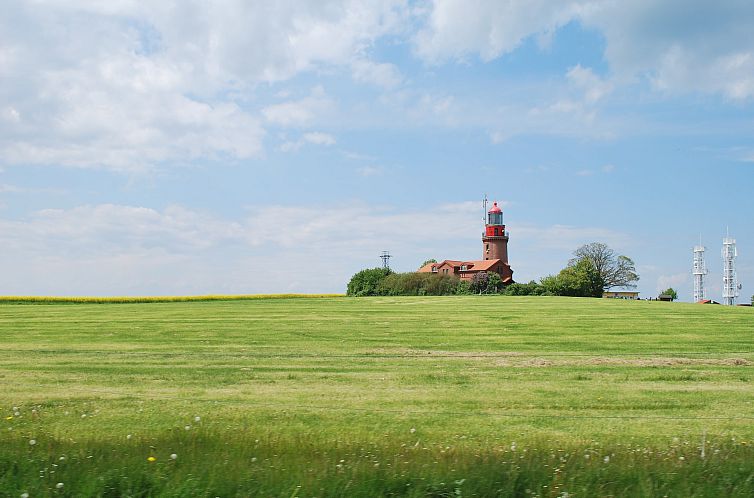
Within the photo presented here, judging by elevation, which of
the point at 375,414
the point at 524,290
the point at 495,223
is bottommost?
the point at 375,414

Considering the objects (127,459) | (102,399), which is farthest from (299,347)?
(127,459)

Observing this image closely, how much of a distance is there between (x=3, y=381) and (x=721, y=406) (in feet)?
54.1

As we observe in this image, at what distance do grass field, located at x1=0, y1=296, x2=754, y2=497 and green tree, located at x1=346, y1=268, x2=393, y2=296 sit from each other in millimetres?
88055

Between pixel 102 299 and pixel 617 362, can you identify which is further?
pixel 102 299

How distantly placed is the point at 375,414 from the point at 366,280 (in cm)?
11224

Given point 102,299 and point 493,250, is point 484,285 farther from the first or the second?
point 102,299

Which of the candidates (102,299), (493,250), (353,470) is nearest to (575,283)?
(493,250)

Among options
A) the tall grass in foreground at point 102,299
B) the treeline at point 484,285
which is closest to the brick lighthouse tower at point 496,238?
the treeline at point 484,285

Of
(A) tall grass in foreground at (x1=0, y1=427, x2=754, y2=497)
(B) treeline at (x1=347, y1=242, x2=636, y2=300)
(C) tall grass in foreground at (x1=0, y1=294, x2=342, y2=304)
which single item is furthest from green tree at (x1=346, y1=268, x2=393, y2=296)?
(A) tall grass in foreground at (x1=0, y1=427, x2=754, y2=497)

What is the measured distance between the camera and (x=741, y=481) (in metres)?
6.94

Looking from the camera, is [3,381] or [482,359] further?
[482,359]

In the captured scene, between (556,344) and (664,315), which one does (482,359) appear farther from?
(664,315)

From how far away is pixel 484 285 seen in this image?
113m

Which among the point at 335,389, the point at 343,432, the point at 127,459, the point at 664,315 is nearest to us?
the point at 127,459
